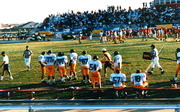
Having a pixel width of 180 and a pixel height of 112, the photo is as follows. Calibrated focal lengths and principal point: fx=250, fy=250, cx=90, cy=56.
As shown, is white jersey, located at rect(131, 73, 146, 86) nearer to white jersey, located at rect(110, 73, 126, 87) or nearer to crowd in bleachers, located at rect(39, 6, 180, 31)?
white jersey, located at rect(110, 73, 126, 87)

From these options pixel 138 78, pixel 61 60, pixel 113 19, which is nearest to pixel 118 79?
pixel 138 78

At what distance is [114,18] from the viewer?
2280 inches

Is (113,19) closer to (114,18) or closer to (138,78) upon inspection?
(114,18)

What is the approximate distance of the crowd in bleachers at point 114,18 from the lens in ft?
176

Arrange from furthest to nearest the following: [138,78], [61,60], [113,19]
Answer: [113,19] → [61,60] → [138,78]

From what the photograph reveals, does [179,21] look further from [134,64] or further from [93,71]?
[93,71]

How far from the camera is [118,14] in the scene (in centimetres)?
5869

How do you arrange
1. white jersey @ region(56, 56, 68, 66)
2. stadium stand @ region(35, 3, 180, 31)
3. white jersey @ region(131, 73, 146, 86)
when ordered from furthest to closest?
1. stadium stand @ region(35, 3, 180, 31)
2. white jersey @ region(56, 56, 68, 66)
3. white jersey @ region(131, 73, 146, 86)

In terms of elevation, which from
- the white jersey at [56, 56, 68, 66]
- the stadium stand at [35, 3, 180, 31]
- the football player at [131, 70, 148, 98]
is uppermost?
the stadium stand at [35, 3, 180, 31]

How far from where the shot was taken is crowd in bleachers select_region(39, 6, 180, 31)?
2111 inches

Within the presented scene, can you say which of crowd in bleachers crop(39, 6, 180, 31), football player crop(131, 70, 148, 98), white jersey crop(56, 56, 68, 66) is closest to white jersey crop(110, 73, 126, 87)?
football player crop(131, 70, 148, 98)

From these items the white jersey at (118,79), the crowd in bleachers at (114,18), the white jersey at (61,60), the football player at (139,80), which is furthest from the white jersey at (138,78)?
the crowd in bleachers at (114,18)

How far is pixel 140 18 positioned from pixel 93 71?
46.6 meters

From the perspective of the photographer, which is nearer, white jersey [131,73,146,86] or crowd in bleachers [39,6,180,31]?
white jersey [131,73,146,86]
